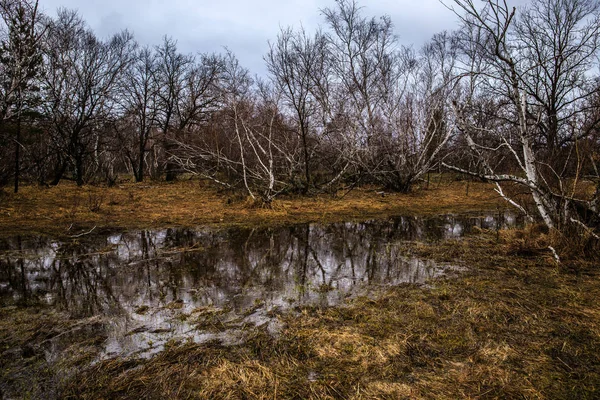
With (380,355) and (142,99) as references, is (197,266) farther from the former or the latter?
(142,99)

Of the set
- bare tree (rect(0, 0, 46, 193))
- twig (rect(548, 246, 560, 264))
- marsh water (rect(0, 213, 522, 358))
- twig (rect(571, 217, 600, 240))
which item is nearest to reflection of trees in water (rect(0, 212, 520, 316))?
marsh water (rect(0, 213, 522, 358))

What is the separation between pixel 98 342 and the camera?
11.5 feet

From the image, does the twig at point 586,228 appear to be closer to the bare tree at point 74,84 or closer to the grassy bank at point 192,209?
the grassy bank at point 192,209

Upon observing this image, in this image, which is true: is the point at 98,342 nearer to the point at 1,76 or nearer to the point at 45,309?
the point at 45,309

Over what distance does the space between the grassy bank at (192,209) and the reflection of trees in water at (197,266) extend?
4.72 feet

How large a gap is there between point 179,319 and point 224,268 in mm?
2010

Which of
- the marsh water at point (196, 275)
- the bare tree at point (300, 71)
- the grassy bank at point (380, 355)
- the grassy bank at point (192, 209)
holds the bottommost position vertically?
the grassy bank at point (380, 355)

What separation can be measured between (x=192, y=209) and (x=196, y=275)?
6.77 meters

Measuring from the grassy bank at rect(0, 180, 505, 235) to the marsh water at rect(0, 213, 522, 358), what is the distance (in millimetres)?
1349

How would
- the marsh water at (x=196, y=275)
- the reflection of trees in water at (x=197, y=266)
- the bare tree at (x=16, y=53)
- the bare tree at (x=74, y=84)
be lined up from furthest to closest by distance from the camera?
the bare tree at (x=74, y=84), the bare tree at (x=16, y=53), the reflection of trees in water at (x=197, y=266), the marsh water at (x=196, y=275)

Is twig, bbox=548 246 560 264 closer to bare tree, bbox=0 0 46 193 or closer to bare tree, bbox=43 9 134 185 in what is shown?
bare tree, bbox=0 0 46 193

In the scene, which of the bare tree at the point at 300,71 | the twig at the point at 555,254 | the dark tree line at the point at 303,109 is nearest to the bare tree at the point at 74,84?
the dark tree line at the point at 303,109

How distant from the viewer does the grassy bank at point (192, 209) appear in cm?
955

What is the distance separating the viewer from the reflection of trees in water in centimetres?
477
